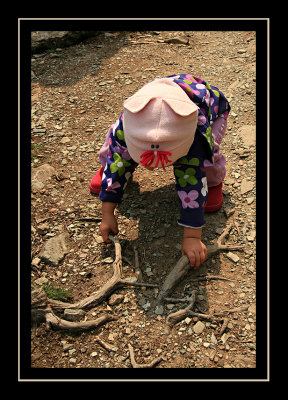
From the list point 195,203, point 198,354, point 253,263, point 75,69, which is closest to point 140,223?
point 195,203

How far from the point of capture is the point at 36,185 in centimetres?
383

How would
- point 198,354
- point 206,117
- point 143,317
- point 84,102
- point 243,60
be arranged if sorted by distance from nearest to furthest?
point 198,354 → point 143,317 → point 206,117 → point 84,102 → point 243,60

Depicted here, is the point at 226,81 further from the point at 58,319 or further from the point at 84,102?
the point at 58,319

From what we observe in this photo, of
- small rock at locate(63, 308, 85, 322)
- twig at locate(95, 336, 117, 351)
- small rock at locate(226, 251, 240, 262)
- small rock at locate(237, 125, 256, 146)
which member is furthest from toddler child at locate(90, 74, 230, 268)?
small rock at locate(237, 125, 256, 146)

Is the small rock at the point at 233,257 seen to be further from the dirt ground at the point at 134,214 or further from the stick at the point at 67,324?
the stick at the point at 67,324

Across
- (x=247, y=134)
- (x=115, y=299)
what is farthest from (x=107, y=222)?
(x=247, y=134)

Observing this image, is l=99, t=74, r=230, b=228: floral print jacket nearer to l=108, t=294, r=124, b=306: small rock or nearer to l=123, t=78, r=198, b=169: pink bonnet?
l=123, t=78, r=198, b=169: pink bonnet

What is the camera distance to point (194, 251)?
2.94m

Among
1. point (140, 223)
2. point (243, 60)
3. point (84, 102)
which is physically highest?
point (243, 60)

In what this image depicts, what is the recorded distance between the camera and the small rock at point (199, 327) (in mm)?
2670

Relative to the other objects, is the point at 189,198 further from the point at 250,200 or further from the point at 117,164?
the point at 250,200

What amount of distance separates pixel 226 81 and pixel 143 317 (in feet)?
11.4

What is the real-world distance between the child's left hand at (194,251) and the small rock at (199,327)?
420mm

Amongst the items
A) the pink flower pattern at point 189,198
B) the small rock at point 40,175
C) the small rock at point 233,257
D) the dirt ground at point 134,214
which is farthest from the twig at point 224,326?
the small rock at point 40,175
